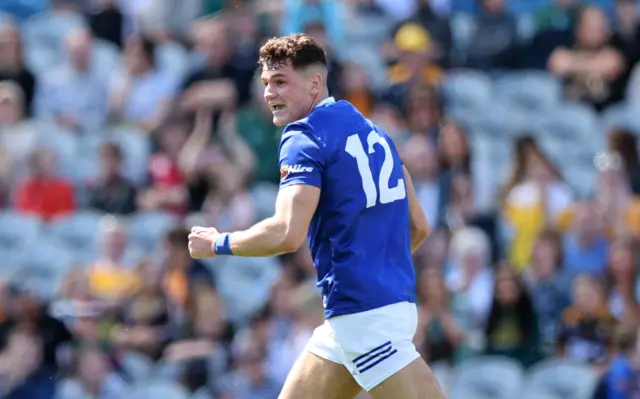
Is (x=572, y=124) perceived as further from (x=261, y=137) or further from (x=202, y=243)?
(x=202, y=243)

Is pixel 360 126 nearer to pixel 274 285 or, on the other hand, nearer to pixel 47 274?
pixel 274 285

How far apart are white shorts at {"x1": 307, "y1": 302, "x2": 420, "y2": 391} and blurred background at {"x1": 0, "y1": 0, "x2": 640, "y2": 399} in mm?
4458

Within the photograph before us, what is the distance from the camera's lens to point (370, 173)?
550 centimetres

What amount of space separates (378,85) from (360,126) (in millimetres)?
6833

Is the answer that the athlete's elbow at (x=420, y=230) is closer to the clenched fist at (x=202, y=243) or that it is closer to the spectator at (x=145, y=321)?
the clenched fist at (x=202, y=243)

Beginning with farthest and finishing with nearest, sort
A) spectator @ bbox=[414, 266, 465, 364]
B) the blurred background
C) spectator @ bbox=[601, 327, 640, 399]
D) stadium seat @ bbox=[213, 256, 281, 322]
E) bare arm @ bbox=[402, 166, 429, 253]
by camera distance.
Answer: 1. stadium seat @ bbox=[213, 256, 281, 322]
2. the blurred background
3. spectator @ bbox=[414, 266, 465, 364]
4. spectator @ bbox=[601, 327, 640, 399]
5. bare arm @ bbox=[402, 166, 429, 253]

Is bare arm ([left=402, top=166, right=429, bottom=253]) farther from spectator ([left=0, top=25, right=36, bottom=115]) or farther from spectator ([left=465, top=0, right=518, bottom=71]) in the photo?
spectator ([left=0, top=25, right=36, bottom=115])

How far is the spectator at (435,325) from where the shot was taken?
996cm

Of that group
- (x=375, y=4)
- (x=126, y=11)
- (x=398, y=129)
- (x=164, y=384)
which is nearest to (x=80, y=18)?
(x=126, y=11)

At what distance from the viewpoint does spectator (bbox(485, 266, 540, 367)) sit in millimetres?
10016

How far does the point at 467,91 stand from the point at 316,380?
7.10m

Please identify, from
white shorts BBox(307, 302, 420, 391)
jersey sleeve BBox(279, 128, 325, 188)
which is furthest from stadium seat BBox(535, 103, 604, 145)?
jersey sleeve BBox(279, 128, 325, 188)

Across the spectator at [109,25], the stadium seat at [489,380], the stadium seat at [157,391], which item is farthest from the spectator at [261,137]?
the stadium seat at [489,380]

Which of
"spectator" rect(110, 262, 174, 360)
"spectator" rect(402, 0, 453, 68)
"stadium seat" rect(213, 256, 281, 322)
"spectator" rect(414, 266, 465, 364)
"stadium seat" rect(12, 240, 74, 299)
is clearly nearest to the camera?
"spectator" rect(414, 266, 465, 364)
